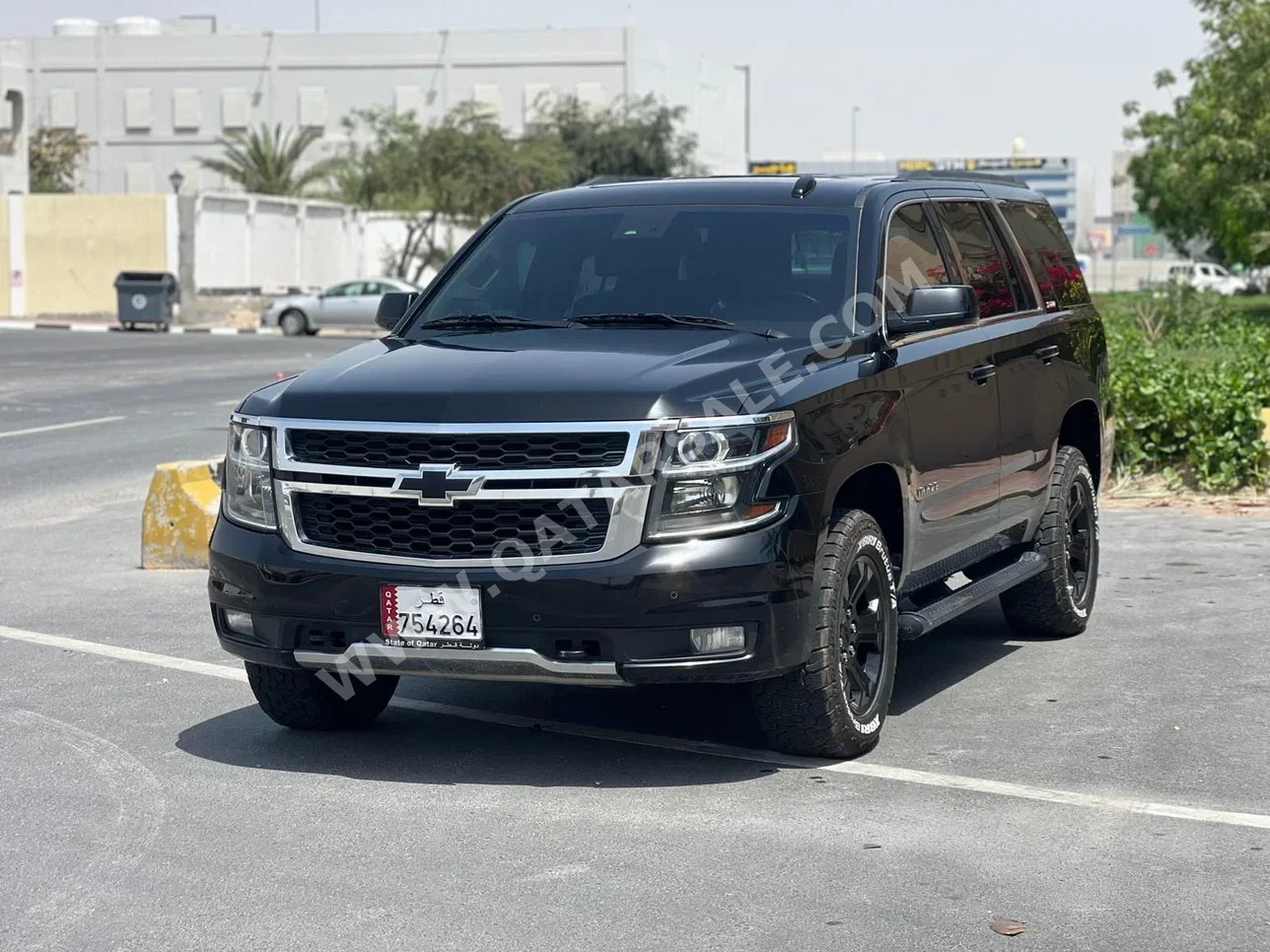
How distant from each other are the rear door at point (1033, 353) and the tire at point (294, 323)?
126ft

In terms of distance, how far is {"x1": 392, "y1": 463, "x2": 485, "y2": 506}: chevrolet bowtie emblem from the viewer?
5.86 meters

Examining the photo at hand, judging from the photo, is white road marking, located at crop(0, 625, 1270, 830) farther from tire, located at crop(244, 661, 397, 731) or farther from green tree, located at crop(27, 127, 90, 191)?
green tree, located at crop(27, 127, 90, 191)

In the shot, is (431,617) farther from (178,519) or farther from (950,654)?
(178,519)

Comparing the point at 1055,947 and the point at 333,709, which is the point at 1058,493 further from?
the point at 1055,947

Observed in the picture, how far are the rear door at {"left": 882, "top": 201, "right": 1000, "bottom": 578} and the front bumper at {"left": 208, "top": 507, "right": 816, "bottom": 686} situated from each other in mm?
1100

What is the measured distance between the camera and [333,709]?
6820 mm

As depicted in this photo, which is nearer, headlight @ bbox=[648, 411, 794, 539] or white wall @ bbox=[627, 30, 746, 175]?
headlight @ bbox=[648, 411, 794, 539]

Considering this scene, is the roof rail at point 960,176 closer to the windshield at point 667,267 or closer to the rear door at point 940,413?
the rear door at point 940,413

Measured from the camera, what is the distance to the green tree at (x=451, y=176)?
60.6 metres

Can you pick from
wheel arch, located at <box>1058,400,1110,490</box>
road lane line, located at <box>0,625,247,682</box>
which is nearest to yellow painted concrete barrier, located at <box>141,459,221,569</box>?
road lane line, located at <box>0,625,247,682</box>

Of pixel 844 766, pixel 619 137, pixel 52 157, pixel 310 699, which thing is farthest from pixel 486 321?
pixel 52 157

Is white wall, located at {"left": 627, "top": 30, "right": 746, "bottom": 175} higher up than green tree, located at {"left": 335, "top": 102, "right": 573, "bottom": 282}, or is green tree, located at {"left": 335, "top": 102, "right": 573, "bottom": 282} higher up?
white wall, located at {"left": 627, "top": 30, "right": 746, "bottom": 175}

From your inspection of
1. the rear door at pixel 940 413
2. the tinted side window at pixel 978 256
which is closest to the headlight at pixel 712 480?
the rear door at pixel 940 413

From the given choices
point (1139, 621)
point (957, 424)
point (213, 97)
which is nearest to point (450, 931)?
point (957, 424)
